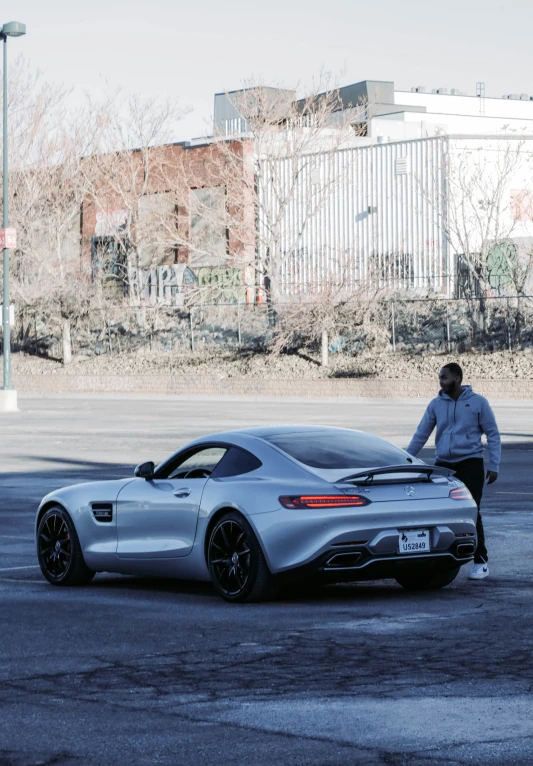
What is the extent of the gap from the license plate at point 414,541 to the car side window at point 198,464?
1707 millimetres

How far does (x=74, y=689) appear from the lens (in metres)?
7.39

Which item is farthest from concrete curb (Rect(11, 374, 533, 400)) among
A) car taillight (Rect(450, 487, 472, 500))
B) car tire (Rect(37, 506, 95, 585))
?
car taillight (Rect(450, 487, 472, 500))

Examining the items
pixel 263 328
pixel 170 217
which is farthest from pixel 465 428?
pixel 170 217

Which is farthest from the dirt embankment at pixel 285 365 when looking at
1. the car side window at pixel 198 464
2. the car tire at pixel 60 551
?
the car side window at pixel 198 464

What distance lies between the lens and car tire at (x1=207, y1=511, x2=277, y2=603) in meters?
10.3

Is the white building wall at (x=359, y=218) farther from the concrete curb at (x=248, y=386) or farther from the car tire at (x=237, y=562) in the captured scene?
the car tire at (x=237, y=562)

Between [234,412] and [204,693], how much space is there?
32534mm

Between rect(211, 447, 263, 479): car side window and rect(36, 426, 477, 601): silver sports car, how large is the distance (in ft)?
0.04

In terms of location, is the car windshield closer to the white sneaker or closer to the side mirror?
the side mirror

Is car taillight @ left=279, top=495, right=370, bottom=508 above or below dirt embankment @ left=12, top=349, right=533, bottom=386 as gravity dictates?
below

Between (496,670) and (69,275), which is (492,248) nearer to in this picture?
(69,275)

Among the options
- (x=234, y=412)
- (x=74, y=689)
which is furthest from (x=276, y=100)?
(x=74, y=689)

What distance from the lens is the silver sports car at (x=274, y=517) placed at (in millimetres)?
10203

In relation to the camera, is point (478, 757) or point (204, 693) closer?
point (478, 757)
